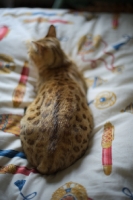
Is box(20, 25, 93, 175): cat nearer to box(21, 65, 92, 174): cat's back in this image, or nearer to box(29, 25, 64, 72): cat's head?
box(21, 65, 92, 174): cat's back

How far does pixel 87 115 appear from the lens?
1.10 meters

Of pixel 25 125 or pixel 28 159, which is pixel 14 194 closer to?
pixel 28 159

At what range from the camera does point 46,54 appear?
55.4 inches

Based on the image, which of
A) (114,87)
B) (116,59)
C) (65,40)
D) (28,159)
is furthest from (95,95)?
(65,40)

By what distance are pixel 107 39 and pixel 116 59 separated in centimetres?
25

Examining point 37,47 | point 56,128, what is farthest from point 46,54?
point 56,128

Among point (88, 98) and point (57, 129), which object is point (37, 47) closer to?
point (88, 98)

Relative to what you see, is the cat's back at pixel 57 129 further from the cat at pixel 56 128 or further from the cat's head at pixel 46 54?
the cat's head at pixel 46 54

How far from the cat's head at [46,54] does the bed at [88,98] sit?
67mm

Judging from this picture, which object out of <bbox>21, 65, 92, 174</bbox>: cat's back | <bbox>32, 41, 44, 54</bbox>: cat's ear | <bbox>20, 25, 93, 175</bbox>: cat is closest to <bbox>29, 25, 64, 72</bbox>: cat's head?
<bbox>32, 41, 44, 54</bbox>: cat's ear

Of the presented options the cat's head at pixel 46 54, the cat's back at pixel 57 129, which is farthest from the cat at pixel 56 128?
the cat's head at pixel 46 54

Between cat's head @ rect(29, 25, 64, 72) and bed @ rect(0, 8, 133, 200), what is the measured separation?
0.07m

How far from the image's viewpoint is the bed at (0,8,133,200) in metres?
0.86

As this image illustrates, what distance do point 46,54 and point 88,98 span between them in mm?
402
